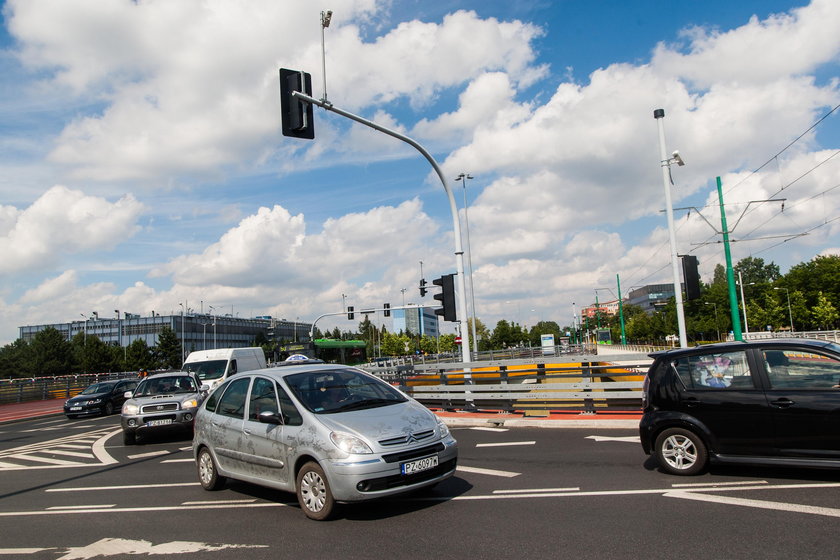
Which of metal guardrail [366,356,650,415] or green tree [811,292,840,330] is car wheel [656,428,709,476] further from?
green tree [811,292,840,330]

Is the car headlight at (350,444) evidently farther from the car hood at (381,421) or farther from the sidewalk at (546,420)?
the sidewalk at (546,420)

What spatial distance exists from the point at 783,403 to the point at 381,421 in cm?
422

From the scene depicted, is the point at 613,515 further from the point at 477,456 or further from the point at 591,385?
the point at 591,385

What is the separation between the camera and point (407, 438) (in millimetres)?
6047

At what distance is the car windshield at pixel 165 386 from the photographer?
14.7 metres

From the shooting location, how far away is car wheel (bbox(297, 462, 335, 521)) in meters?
5.97

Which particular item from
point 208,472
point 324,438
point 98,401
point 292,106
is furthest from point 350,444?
point 98,401

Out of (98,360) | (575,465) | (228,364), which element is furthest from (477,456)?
(98,360)

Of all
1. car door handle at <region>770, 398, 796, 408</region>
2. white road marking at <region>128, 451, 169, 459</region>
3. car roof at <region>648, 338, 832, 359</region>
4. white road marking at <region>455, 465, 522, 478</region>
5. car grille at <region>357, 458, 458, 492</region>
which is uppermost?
car roof at <region>648, 338, 832, 359</region>

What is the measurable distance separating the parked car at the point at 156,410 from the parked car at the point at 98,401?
37.7 feet

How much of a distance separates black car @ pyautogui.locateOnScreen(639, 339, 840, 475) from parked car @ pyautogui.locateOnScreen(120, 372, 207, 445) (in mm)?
10090

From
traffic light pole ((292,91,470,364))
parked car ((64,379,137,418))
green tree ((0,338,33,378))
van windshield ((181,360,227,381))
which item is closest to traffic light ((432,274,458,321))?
traffic light pole ((292,91,470,364))

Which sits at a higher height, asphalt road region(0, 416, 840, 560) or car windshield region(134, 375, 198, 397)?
car windshield region(134, 375, 198, 397)

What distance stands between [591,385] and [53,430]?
16921 millimetres
